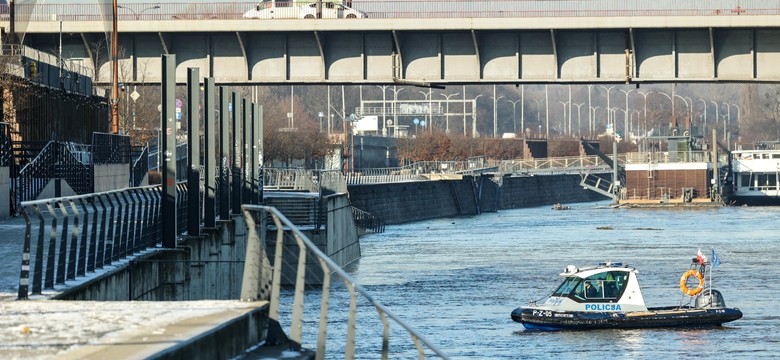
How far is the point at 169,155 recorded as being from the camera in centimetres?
2744

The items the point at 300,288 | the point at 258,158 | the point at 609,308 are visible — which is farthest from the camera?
the point at 258,158

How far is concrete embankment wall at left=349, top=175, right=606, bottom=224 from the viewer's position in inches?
4083

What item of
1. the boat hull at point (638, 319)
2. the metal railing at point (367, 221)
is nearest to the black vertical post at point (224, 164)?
the boat hull at point (638, 319)

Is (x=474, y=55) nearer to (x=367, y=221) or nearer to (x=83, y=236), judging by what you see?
(x=83, y=236)

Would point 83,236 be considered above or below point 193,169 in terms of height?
below

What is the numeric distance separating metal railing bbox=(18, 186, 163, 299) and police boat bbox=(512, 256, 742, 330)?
1519 centimetres

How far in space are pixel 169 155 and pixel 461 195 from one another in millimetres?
107055

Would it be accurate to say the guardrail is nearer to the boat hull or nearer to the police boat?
the boat hull

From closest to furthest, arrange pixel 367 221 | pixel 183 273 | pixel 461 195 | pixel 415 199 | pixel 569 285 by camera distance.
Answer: pixel 183 273 < pixel 569 285 < pixel 367 221 < pixel 415 199 < pixel 461 195

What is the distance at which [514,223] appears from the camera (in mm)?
107312

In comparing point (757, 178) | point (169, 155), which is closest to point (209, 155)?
point (169, 155)

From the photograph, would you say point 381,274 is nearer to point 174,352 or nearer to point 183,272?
point 183,272

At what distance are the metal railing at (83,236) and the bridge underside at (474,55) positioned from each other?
25.0 m

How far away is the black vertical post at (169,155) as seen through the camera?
2703 cm
